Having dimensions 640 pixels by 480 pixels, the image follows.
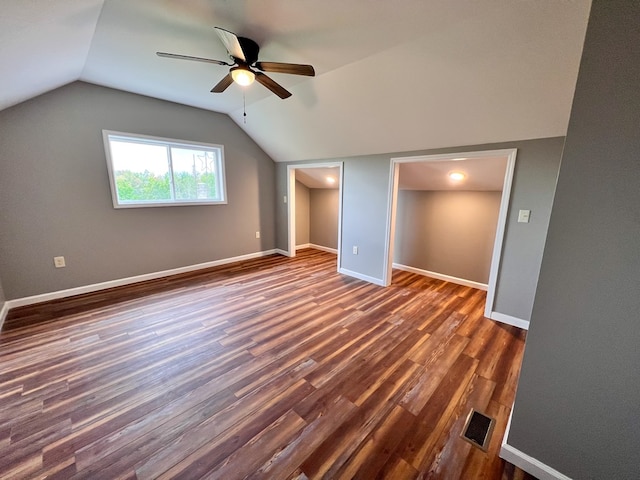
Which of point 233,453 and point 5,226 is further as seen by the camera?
point 5,226

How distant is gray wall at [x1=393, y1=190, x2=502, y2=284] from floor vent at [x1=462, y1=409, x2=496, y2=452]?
8.56ft

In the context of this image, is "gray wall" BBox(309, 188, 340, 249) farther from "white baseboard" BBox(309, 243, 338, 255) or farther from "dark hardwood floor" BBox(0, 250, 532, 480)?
"dark hardwood floor" BBox(0, 250, 532, 480)

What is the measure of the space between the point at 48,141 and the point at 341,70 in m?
3.53

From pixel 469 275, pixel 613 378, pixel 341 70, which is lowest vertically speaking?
pixel 469 275

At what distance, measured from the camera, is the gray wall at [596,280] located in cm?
96

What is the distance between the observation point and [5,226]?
283 cm

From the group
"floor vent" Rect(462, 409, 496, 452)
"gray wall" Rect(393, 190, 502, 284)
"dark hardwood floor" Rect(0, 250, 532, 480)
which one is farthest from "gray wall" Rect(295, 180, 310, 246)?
"floor vent" Rect(462, 409, 496, 452)

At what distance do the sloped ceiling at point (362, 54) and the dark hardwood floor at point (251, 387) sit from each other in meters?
2.22

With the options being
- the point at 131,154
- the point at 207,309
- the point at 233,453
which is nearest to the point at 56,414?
the point at 233,453

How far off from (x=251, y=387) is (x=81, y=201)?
3381 millimetres

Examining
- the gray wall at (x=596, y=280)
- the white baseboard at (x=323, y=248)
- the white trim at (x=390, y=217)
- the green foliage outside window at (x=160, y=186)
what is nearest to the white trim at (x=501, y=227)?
the white trim at (x=390, y=217)

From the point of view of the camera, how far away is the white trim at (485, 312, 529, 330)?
274cm

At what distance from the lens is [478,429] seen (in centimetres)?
155

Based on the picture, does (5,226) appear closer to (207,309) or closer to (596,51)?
(207,309)
